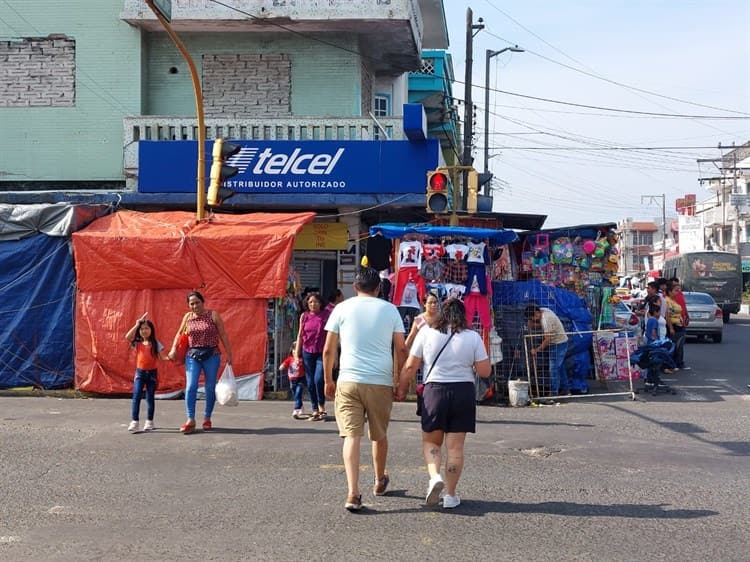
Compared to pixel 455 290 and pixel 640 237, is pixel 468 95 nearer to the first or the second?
pixel 455 290

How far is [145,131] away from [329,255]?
458 cm

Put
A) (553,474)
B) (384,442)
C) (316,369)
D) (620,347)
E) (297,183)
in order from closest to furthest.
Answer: (384,442), (553,474), (316,369), (620,347), (297,183)

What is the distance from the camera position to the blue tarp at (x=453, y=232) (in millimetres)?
13719

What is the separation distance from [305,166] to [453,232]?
5.05m

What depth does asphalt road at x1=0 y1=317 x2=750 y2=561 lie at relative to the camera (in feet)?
20.6

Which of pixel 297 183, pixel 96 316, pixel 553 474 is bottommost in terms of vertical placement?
pixel 553 474

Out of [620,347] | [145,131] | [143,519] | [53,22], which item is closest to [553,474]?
[143,519]

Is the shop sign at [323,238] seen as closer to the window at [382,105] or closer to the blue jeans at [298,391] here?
the blue jeans at [298,391]

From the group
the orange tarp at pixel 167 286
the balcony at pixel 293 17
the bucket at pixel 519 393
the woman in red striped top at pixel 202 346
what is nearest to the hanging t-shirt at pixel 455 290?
the bucket at pixel 519 393

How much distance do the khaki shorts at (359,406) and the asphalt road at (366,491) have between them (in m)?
0.65

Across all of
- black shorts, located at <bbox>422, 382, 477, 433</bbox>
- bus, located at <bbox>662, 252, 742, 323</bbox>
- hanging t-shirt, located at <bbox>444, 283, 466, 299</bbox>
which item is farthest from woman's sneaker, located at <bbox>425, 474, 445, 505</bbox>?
bus, located at <bbox>662, 252, 742, 323</bbox>

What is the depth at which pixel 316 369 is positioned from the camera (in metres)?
12.1

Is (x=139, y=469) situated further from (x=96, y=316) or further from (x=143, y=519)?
(x=96, y=316)

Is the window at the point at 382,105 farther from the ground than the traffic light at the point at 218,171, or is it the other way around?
the window at the point at 382,105
